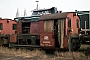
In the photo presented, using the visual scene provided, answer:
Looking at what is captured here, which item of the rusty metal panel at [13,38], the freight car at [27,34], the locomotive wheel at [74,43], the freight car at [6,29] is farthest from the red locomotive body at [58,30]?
the freight car at [6,29]

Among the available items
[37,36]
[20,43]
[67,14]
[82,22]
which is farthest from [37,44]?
[82,22]

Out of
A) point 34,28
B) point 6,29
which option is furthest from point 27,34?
point 6,29

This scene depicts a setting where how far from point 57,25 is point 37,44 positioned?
264cm

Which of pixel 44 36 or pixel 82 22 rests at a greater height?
pixel 82 22

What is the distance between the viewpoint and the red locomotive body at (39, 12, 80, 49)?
1259 centimetres

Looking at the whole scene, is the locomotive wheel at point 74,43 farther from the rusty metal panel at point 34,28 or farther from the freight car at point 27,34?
the rusty metal panel at point 34,28

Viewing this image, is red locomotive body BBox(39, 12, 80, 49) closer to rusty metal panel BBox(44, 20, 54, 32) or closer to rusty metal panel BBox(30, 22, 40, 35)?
rusty metal panel BBox(44, 20, 54, 32)

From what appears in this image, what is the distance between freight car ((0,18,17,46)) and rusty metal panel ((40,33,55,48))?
4.35 meters

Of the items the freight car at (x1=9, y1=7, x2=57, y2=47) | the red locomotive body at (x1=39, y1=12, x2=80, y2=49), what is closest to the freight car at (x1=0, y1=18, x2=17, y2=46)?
the freight car at (x1=9, y1=7, x2=57, y2=47)

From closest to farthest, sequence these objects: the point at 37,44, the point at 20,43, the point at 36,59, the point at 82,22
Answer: the point at 36,59 → the point at 37,44 → the point at 20,43 → the point at 82,22

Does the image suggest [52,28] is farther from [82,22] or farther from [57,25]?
[82,22]

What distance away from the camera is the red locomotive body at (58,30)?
1259cm

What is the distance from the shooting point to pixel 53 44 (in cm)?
1292

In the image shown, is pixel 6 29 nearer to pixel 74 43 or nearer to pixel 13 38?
pixel 13 38
